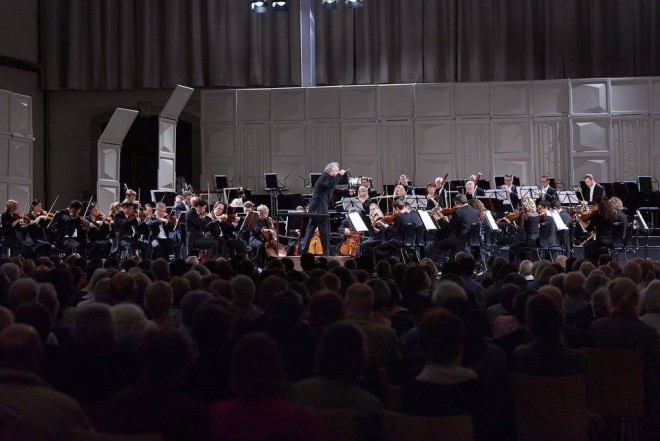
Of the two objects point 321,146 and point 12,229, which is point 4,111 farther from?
point 321,146

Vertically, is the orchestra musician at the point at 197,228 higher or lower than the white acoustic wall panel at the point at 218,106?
lower

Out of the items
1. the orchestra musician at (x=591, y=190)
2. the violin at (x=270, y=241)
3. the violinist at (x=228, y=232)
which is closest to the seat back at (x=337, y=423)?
the violinist at (x=228, y=232)

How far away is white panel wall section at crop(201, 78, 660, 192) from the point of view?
1973cm

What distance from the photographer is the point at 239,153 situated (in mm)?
21047

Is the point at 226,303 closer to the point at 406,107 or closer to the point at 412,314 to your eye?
the point at 412,314

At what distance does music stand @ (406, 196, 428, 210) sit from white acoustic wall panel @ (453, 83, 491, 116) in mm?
5651

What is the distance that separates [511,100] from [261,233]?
7.99 metres

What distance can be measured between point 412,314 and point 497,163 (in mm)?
14372

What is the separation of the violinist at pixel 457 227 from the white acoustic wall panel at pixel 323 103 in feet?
23.6

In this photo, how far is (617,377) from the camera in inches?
178

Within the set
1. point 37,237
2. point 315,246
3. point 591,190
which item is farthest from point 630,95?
point 37,237

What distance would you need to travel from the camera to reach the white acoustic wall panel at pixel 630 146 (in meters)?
19.7

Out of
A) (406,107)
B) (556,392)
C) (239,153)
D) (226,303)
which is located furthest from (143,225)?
(556,392)

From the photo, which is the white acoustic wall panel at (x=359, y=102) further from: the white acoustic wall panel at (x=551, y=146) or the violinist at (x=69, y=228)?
the violinist at (x=69, y=228)
